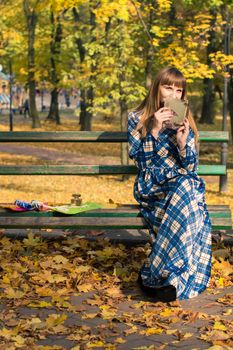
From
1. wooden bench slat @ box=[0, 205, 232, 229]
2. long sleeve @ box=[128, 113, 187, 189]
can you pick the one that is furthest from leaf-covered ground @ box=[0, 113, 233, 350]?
long sleeve @ box=[128, 113, 187, 189]

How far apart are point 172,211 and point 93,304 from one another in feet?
2.58

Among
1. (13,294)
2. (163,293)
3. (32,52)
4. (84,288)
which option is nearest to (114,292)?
(84,288)

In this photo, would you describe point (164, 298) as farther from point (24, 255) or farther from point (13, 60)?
point (13, 60)

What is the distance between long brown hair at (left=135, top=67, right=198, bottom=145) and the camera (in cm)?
530

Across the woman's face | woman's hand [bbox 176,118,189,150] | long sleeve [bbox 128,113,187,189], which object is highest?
the woman's face

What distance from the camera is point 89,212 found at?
5.88 m

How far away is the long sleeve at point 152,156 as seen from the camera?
205 inches

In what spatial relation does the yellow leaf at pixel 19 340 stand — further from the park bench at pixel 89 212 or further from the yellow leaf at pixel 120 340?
the park bench at pixel 89 212

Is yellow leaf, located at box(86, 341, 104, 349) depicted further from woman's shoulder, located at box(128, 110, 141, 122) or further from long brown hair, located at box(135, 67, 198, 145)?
woman's shoulder, located at box(128, 110, 141, 122)

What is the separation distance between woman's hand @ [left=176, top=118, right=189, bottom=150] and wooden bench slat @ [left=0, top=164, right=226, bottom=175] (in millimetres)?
844

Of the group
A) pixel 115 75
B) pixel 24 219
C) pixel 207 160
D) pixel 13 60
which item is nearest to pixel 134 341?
pixel 24 219

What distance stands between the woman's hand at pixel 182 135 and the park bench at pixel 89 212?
2.51ft

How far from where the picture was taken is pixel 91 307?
493 cm

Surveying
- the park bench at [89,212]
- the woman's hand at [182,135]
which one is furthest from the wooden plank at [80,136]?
the woman's hand at [182,135]
